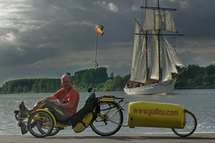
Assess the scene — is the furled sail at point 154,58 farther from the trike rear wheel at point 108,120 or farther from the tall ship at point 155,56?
the trike rear wheel at point 108,120

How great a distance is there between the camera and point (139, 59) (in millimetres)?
76125

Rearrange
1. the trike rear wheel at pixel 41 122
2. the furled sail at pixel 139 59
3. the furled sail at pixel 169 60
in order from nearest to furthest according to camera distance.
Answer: the trike rear wheel at pixel 41 122, the furled sail at pixel 169 60, the furled sail at pixel 139 59

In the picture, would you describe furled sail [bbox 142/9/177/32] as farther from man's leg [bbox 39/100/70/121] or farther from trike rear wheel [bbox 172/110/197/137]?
man's leg [bbox 39/100/70/121]

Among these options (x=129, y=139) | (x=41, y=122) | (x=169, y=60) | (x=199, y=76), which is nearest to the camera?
(x=129, y=139)

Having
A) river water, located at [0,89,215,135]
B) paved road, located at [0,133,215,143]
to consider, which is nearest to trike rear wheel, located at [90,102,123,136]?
paved road, located at [0,133,215,143]

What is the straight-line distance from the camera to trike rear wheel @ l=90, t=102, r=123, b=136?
769 centimetres

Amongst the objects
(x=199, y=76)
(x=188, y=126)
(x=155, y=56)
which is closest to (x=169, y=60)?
(x=155, y=56)

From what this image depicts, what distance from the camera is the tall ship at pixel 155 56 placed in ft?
241

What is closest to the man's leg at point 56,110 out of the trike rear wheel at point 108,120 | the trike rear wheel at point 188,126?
the trike rear wheel at point 108,120

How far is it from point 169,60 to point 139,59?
7.54m

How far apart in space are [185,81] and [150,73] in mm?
74880

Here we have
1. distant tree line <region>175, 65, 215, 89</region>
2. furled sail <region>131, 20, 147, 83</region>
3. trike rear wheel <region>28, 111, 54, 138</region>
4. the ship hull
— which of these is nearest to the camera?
trike rear wheel <region>28, 111, 54, 138</region>

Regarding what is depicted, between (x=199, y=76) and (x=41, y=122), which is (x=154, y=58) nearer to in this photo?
(x=41, y=122)

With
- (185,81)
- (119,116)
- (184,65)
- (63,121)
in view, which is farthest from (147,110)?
(185,81)
